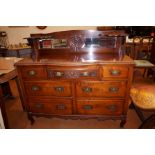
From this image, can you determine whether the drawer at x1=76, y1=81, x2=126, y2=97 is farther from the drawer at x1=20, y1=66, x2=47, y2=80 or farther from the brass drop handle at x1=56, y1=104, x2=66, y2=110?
the drawer at x1=20, y1=66, x2=47, y2=80

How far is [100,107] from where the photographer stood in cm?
205

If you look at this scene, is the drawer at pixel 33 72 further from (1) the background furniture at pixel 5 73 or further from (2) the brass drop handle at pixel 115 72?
(2) the brass drop handle at pixel 115 72

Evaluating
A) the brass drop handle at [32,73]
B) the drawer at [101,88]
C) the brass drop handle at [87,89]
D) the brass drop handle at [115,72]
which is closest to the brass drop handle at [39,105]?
the brass drop handle at [32,73]

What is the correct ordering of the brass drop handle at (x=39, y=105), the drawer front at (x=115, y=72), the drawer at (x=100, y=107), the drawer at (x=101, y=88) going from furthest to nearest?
the brass drop handle at (x=39, y=105) < the drawer at (x=100, y=107) < the drawer at (x=101, y=88) < the drawer front at (x=115, y=72)

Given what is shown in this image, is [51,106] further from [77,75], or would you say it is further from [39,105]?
[77,75]

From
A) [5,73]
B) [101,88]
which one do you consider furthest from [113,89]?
[5,73]

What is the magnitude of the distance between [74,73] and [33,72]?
0.57 m

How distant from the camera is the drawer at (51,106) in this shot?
82.5 inches

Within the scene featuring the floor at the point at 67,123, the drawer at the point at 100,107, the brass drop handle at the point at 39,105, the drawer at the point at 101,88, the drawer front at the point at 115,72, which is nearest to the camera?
the drawer front at the point at 115,72

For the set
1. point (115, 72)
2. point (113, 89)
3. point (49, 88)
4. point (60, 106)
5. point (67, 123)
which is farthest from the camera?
point (67, 123)
